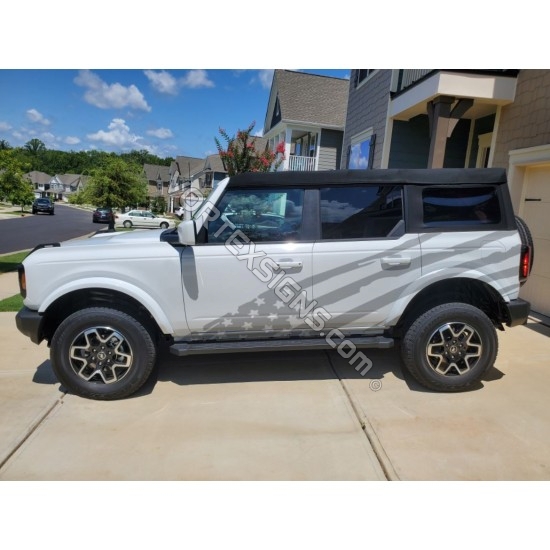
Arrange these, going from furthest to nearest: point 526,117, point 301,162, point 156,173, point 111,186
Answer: point 156,173 < point 301,162 < point 111,186 < point 526,117

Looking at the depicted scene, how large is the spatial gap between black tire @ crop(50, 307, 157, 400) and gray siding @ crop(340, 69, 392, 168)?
825 centimetres

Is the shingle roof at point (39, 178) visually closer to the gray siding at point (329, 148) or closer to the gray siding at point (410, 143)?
the gray siding at point (329, 148)

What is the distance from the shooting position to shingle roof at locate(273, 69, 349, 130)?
61.8 feet

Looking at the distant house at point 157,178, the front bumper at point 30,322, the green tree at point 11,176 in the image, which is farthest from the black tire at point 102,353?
the distant house at point 157,178

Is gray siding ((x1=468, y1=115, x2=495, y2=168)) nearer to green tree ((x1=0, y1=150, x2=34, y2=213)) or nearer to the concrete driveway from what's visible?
the concrete driveway

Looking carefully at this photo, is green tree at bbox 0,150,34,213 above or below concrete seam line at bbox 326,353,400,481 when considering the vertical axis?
above

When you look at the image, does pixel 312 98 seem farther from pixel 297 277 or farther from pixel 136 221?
pixel 297 277

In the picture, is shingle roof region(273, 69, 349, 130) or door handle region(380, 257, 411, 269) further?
shingle roof region(273, 69, 349, 130)

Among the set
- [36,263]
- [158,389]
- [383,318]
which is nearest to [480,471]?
[383,318]

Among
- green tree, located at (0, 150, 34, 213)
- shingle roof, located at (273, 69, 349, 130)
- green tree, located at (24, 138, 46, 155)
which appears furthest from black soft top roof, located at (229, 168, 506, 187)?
green tree, located at (24, 138, 46, 155)

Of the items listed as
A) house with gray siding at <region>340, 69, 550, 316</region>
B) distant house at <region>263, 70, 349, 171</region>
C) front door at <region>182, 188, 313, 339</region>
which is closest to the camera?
front door at <region>182, 188, 313, 339</region>

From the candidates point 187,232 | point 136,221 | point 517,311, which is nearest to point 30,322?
point 187,232

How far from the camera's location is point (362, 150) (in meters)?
11.5

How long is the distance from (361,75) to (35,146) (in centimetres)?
14440
